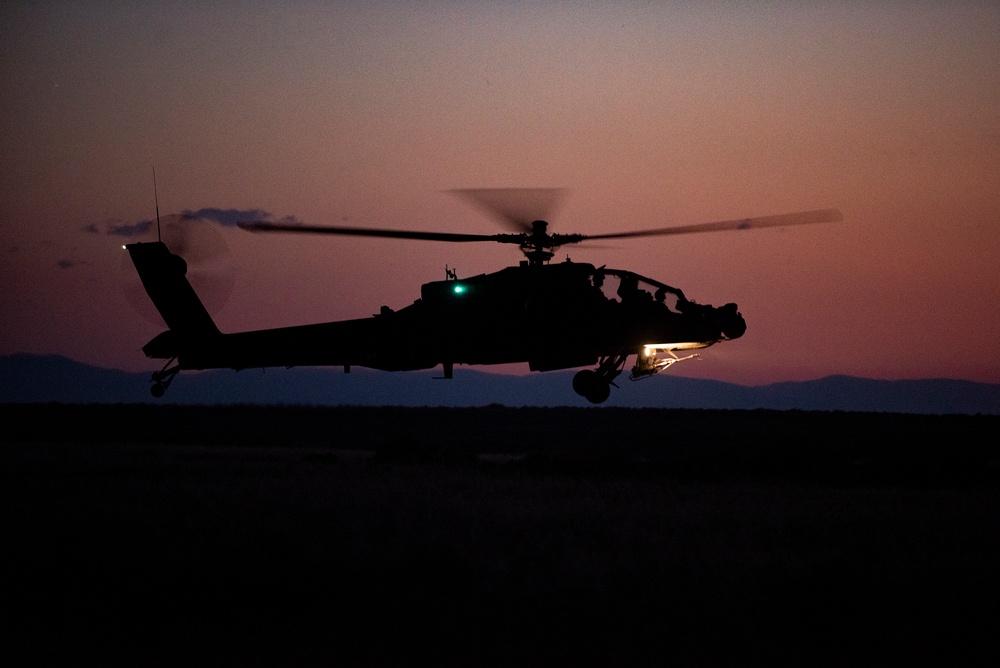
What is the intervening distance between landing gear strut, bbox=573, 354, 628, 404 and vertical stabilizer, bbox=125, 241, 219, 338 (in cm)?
842

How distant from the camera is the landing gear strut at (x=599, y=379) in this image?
20047mm

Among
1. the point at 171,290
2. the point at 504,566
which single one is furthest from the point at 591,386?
the point at 171,290

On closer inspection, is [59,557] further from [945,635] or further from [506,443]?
[506,443]

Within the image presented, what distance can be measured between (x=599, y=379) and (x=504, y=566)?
212 inches

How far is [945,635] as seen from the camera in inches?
510

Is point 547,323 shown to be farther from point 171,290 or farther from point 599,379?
point 171,290

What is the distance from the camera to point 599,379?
20.2 m

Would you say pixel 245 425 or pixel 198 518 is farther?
pixel 245 425

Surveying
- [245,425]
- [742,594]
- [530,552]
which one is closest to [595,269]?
[530,552]

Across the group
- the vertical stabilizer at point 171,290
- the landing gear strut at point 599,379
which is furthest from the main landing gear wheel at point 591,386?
the vertical stabilizer at point 171,290

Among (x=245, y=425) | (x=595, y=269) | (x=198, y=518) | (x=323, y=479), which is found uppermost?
(x=595, y=269)

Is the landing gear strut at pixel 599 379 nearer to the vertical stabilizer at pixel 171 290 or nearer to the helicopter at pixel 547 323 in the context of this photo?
the helicopter at pixel 547 323

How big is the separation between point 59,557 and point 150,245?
10785 millimetres

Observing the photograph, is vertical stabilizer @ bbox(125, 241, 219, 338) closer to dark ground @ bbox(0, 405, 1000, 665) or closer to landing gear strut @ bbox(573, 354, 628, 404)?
dark ground @ bbox(0, 405, 1000, 665)
